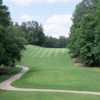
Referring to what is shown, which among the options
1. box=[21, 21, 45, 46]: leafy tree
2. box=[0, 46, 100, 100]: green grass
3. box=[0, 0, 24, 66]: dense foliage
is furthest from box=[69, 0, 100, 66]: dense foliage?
box=[21, 21, 45, 46]: leafy tree

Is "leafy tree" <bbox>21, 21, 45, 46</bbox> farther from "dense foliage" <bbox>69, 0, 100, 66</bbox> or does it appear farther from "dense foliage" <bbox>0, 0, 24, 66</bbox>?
"dense foliage" <bbox>0, 0, 24, 66</bbox>

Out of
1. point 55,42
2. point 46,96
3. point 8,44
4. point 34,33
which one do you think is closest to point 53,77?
point 8,44

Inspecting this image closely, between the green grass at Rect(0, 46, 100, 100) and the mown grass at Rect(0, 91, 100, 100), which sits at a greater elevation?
the mown grass at Rect(0, 91, 100, 100)

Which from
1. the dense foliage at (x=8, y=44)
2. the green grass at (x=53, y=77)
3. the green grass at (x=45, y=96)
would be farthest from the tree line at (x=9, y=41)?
the green grass at (x=45, y=96)

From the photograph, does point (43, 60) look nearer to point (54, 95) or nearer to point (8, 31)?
point (8, 31)

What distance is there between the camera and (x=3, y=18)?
44938 millimetres

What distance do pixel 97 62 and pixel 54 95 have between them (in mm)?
46430

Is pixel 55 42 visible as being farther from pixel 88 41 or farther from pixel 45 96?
pixel 45 96

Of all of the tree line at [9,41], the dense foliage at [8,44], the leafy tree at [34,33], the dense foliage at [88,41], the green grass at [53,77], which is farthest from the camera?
the leafy tree at [34,33]

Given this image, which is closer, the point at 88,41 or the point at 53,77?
the point at 53,77

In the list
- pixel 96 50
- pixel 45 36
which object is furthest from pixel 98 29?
pixel 45 36

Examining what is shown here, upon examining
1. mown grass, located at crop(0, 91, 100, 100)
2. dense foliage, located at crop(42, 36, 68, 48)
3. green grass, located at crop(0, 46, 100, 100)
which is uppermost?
dense foliage, located at crop(42, 36, 68, 48)

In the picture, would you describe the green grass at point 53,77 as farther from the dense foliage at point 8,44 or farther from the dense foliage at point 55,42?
the dense foliage at point 55,42

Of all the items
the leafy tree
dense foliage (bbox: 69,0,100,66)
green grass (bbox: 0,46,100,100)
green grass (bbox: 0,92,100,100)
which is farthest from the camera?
the leafy tree
